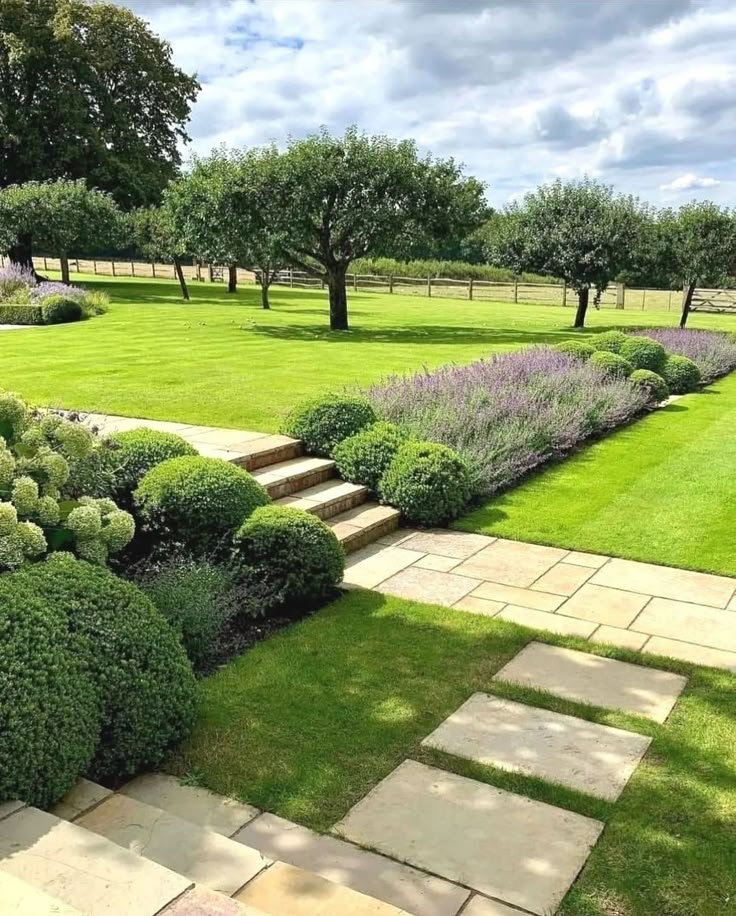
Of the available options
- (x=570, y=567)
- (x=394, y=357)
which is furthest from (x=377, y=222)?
(x=570, y=567)

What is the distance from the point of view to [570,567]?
5.75 m

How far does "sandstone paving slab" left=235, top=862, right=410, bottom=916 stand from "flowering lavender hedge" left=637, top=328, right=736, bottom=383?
1340 cm

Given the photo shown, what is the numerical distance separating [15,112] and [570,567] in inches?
1356

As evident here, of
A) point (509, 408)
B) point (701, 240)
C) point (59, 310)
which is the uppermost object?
point (701, 240)

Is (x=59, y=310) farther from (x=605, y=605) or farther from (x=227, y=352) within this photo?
(x=605, y=605)

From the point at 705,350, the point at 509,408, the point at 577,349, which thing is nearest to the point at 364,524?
the point at 509,408

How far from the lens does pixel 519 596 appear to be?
17.1 feet

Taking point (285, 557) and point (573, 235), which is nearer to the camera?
point (285, 557)

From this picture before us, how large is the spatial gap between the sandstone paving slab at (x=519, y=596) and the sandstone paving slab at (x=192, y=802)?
2.54 metres

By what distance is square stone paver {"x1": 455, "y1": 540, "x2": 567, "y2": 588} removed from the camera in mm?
5551

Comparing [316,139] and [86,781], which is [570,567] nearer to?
[86,781]

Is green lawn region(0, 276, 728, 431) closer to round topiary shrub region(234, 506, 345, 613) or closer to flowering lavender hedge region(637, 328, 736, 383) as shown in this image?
flowering lavender hedge region(637, 328, 736, 383)

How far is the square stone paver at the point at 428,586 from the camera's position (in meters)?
5.16

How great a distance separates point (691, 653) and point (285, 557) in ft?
7.60
